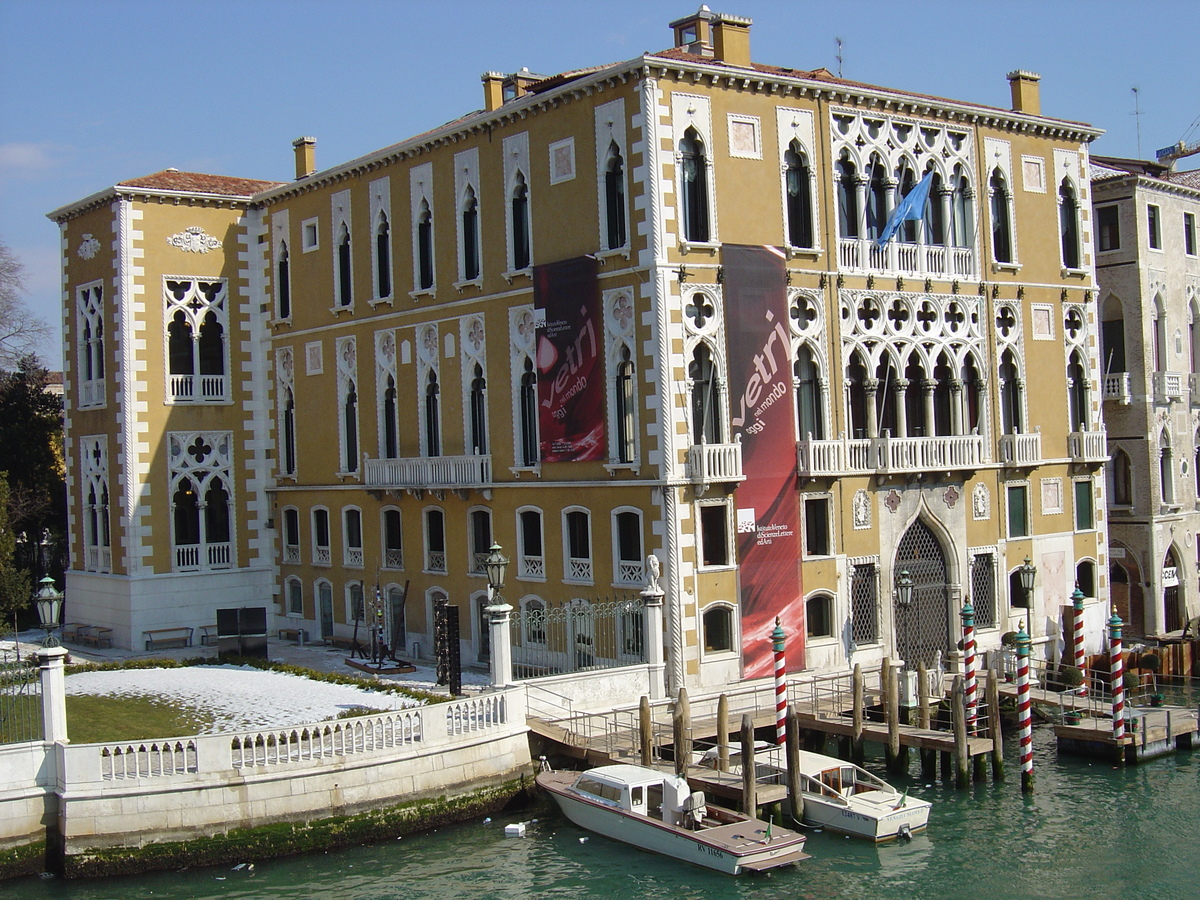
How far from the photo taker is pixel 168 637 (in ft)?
107

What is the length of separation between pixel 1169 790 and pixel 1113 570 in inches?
561

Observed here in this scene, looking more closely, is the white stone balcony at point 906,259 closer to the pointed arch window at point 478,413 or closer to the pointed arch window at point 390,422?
the pointed arch window at point 478,413

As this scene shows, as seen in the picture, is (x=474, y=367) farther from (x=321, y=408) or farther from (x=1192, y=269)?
(x=1192, y=269)

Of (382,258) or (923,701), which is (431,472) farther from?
(923,701)

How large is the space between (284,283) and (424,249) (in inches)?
231

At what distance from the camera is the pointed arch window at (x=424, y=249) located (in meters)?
30.0

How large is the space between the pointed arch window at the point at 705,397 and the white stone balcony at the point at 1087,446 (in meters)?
10.2

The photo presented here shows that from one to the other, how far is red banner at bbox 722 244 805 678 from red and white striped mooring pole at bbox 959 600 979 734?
131 inches

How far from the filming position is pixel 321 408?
110ft

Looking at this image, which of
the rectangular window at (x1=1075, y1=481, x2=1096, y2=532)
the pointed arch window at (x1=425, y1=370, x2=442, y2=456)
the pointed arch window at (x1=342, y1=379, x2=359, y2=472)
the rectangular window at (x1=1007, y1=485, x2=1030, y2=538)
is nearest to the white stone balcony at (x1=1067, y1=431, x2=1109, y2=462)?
the rectangular window at (x1=1075, y1=481, x2=1096, y2=532)

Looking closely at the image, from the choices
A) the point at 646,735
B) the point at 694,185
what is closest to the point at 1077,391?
the point at 694,185

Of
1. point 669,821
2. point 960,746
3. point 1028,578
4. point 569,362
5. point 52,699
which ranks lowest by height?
point 669,821

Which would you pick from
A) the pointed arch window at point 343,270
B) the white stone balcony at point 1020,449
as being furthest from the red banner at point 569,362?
the white stone balcony at point 1020,449

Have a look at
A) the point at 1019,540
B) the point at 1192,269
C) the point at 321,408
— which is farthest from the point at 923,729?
the point at 1192,269
